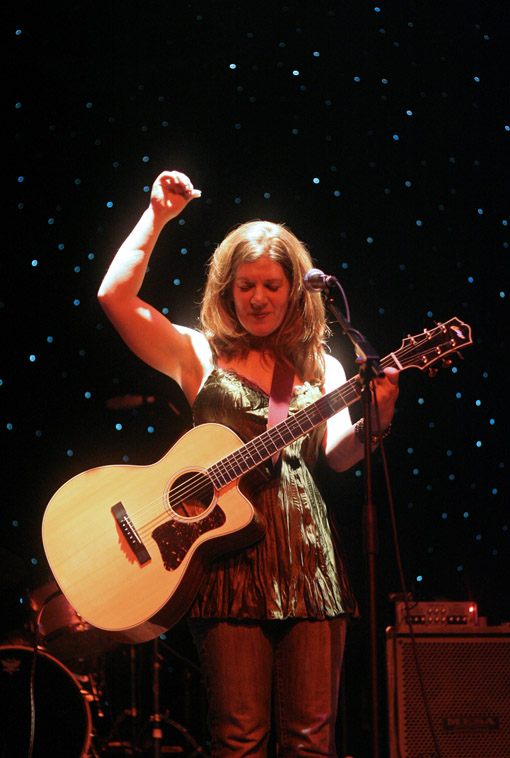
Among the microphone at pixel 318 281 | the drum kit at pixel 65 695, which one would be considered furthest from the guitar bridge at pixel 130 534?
the drum kit at pixel 65 695

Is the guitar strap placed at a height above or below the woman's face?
below

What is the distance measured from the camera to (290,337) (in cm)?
243

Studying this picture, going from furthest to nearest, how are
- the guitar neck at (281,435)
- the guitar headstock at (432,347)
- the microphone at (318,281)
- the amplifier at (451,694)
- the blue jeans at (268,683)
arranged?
the amplifier at (451,694) < the guitar headstock at (432,347) < the guitar neck at (281,435) < the microphone at (318,281) < the blue jeans at (268,683)

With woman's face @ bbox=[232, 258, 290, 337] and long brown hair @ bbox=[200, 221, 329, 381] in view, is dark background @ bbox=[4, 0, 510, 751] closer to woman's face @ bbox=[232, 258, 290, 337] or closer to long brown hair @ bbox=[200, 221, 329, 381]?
long brown hair @ bbox=[200, 221, 329, 381]

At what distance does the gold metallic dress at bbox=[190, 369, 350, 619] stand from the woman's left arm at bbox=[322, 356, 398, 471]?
0.07 meters

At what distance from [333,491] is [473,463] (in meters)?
0.74

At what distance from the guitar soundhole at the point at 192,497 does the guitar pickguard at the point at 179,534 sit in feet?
0.13

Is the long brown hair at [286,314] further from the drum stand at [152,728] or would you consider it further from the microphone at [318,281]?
the drum stand at [152,728]

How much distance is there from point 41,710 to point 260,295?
7.73ft

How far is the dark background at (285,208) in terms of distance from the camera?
379 centimetres

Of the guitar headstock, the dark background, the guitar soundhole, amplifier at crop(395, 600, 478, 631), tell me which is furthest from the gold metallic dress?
the dark background

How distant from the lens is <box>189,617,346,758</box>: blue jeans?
1.95 metres

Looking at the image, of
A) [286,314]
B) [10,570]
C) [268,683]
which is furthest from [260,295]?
[10,570]

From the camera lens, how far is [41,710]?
11.6 feet
